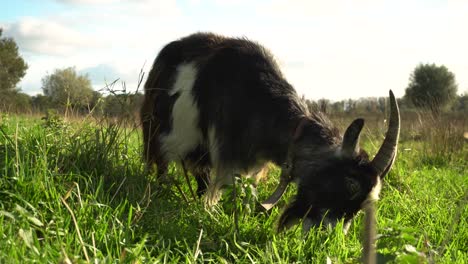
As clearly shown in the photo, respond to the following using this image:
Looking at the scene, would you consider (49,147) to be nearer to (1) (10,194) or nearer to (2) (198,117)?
(1) (10,194)

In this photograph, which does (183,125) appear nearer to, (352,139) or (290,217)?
(290,217)

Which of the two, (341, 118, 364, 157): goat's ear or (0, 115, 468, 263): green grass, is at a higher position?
(341, 118, 364, 157): goat's ear

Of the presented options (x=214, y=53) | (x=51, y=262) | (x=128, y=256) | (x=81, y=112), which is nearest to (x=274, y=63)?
(x=214, y=53)

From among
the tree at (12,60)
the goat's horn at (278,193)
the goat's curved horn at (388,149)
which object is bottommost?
the goat's horn at (278,193)

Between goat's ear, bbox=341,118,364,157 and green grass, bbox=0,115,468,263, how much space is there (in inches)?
25.2

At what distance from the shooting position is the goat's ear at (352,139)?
151 inches

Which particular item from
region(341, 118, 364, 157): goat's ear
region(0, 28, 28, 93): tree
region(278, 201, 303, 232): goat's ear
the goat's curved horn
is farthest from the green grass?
region(0, 28, 28, 93): tree

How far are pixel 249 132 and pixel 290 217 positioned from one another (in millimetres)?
1026

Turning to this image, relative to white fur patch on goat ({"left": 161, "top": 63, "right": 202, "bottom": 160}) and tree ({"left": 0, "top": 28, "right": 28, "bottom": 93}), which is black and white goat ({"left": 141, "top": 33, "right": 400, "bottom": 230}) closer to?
white fur patch on goat ({"left": 161, "top": 63, "right": 202, "bottom": 160})

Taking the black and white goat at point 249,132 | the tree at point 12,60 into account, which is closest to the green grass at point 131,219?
the black and white goat at point 249,132

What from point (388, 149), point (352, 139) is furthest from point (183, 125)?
point (388, 149)

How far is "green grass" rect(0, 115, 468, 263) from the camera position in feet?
9.02

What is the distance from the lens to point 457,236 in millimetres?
4359

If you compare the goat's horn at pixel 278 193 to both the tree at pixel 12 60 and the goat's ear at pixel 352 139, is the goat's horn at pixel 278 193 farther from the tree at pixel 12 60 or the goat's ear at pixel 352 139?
the tree at pixel 12 60
